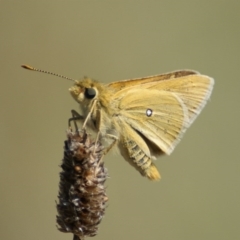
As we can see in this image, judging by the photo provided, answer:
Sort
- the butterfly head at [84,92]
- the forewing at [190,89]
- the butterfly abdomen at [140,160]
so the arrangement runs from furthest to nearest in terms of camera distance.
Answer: the forewing at [190,89] → the butterfly abdomen at [140,160] → the butterfly head at [84,92]

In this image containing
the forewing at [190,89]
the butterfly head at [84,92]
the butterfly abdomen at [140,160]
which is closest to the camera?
the butterfly head at [84,92]

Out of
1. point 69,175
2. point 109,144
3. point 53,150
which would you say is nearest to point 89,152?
point 69,175

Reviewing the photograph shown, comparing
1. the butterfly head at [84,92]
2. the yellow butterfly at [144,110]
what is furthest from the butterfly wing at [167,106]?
the butterfly head at [84,92]

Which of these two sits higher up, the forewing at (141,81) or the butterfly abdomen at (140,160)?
the forewing at (141,81)

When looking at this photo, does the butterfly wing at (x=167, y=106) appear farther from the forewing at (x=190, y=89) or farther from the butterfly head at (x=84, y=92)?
the butterfly head at (x=84, y=92)

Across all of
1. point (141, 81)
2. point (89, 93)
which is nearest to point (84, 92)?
point (89, 93)

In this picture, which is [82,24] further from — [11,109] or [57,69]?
[11,109]

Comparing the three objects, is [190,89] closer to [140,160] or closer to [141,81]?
[141,81]

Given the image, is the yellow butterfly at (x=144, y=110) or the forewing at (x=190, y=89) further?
the forewing at (x=190, y=89)

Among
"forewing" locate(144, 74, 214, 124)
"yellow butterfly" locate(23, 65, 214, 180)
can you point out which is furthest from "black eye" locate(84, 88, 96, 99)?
"forewing" locate(144, 74, 214, 124)
